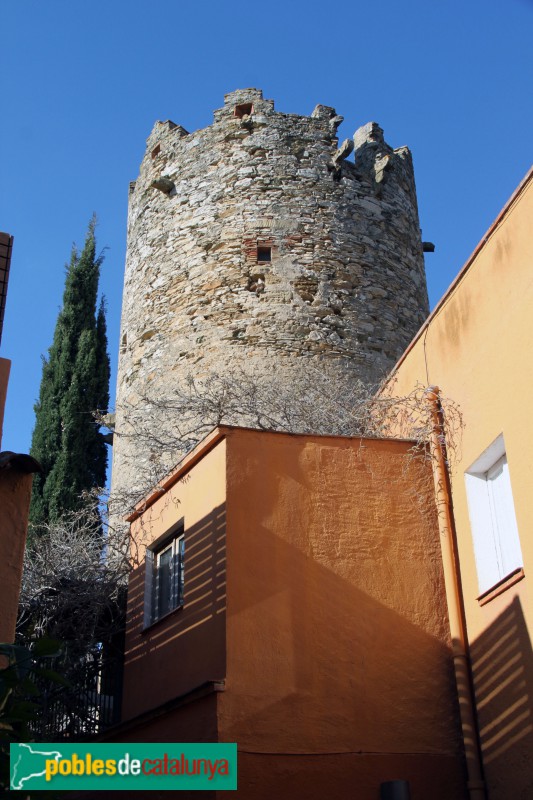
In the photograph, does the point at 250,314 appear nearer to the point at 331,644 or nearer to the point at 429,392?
the point at 429,392

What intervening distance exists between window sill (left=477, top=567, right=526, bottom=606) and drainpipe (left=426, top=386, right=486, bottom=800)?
1.13 ft

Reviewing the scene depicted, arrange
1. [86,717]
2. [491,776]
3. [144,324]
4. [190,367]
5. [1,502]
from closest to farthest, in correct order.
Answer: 1. [1,502]
2. [491,776]
3. [86,717]
4. [190,367]
5. [144,324]

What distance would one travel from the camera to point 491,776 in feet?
21.9

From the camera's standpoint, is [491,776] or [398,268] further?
[398,268]

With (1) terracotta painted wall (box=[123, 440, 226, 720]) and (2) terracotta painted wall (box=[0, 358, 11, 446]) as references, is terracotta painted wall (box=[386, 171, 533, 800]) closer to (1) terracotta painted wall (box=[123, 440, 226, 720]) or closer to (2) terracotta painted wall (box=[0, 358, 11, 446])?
(1) terracotta painted wall (box=[123, 440, 226, 720])

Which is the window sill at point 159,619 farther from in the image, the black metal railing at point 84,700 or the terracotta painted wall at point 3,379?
the terracotta painted wall at point 3,379

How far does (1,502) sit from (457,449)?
12.0 ft

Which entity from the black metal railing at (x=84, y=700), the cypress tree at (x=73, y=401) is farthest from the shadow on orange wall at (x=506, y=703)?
the cypress tree at (x=73, y=401)

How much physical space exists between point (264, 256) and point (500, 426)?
219 inches

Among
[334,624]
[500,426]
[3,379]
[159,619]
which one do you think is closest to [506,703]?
[334,624]

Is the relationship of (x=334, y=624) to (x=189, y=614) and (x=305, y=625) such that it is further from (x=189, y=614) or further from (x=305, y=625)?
(x=189, y=614)

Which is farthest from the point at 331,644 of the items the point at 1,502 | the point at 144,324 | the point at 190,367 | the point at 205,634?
the point at 144,324

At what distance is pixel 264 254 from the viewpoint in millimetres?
11891

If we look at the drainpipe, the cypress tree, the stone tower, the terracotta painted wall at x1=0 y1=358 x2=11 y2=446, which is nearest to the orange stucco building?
the drainpipe
